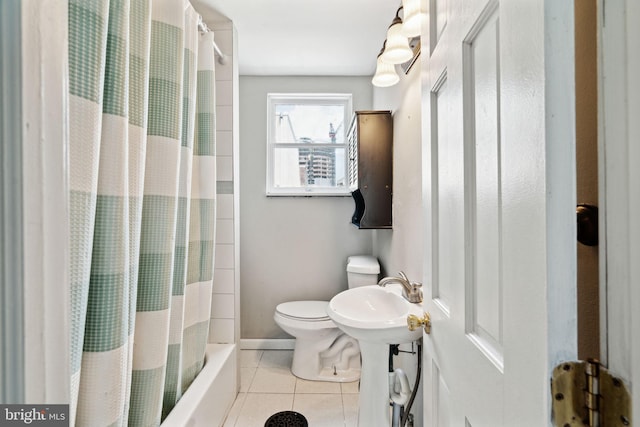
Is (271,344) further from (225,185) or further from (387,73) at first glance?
(387,73)

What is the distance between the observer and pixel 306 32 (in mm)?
1897

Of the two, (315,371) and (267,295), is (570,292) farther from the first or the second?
(267,295)

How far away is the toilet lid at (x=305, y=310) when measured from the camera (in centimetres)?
197

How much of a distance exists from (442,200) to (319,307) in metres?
1.68

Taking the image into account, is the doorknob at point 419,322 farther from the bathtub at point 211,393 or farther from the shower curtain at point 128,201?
the bathtub at point 211,393

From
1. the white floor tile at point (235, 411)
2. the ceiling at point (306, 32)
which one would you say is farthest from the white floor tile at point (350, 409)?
the ceiling at point (306, 32)

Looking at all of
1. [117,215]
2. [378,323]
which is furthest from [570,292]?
[117,215]

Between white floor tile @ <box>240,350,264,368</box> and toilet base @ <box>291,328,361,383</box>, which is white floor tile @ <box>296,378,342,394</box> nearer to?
toilet base @ <box>291,328,361,383</box>

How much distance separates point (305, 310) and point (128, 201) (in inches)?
59.1

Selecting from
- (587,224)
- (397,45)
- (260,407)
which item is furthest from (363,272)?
(587,224)

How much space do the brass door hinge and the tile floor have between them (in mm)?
1597

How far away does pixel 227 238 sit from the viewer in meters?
1.83

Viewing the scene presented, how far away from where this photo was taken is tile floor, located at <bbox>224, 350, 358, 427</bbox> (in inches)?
63.5

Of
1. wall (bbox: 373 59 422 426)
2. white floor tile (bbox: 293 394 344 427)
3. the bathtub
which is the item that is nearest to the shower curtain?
the bathtub
